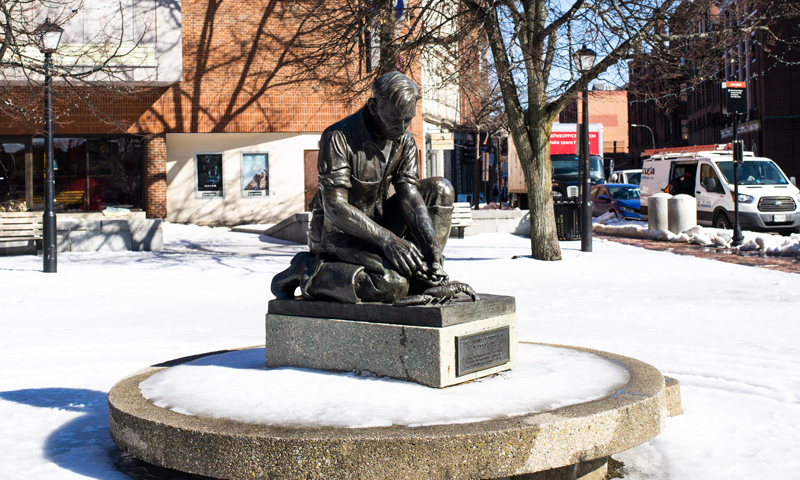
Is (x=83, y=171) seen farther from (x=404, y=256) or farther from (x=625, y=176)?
(x=625, y=176)

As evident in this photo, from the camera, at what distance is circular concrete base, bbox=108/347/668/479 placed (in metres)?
3.26

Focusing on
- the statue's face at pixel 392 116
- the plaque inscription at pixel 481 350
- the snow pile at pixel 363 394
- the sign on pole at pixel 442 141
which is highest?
the sign on pole at pixel 442 141

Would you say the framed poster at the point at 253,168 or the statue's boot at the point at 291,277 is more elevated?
the framed poster at the point at 253,168

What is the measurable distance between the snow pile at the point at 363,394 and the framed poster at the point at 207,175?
22767 millimetres

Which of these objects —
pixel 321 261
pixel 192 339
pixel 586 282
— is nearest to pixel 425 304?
pixel 321 261

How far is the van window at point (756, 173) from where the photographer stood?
70.9 feet

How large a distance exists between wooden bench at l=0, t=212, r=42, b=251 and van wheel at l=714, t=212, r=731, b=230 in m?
17.6

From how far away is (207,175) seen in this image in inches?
1063

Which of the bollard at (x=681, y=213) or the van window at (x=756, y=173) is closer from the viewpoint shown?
the bollard at (x=681, y=213)

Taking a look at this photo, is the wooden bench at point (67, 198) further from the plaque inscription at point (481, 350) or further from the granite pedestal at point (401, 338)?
the plaque inscription at point (481, 350)

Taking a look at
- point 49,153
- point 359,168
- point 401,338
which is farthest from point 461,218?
point 401,338

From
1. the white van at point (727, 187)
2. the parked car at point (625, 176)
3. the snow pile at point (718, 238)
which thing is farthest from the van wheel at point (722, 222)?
the parked car at point (625, 176)

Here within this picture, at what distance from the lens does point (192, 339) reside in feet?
24.6

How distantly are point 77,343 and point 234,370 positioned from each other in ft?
11.1
